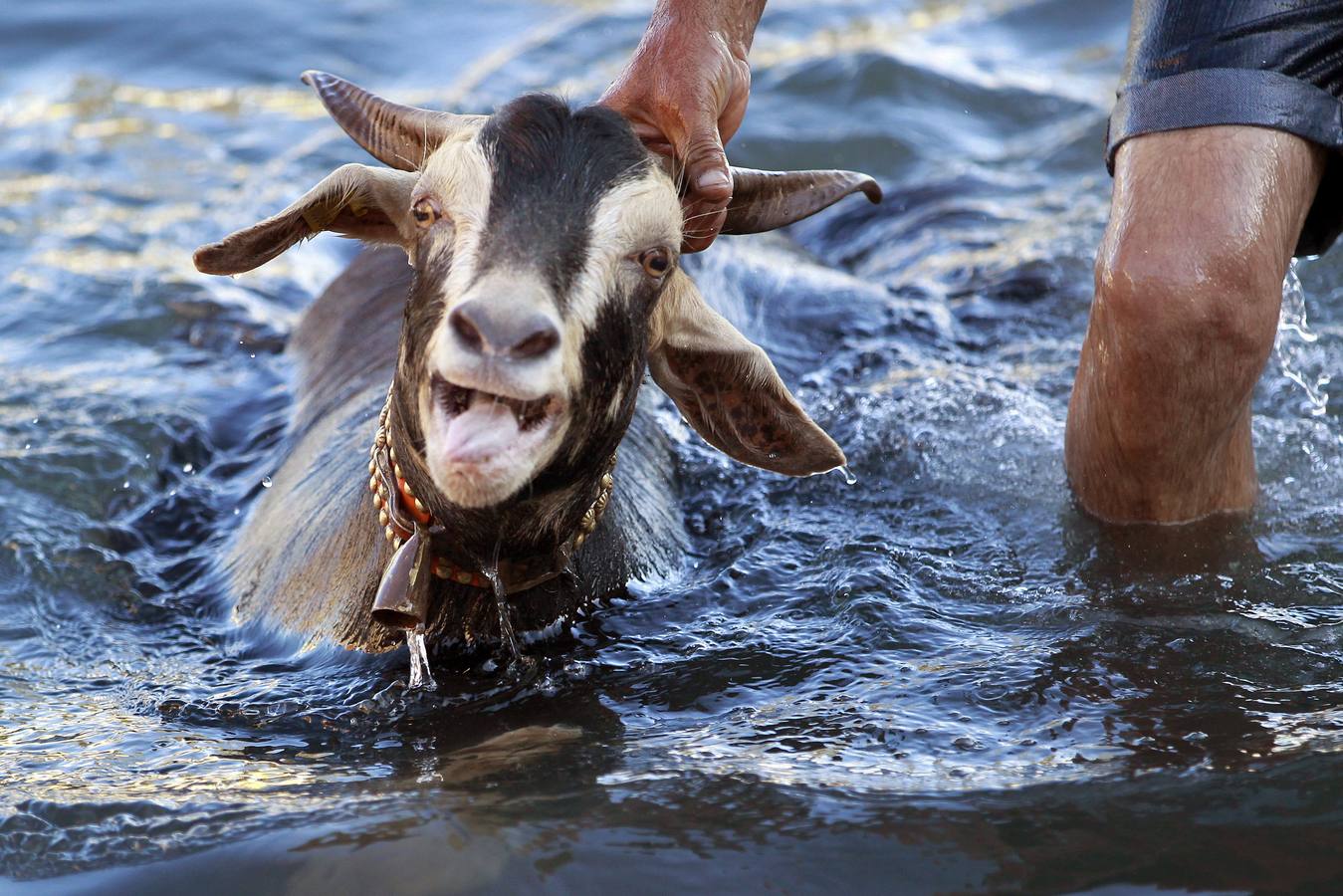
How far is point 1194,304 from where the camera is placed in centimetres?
345

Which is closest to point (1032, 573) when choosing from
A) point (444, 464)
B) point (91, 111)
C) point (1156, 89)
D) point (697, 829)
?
point (1156, 89)

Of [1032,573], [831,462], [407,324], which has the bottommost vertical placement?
[1032,573]

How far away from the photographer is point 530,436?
2.82m

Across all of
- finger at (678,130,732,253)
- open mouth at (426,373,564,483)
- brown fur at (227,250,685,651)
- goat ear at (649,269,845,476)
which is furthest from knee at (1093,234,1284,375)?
open mouth at (426,373,564,483)

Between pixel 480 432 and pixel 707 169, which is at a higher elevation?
pixel 707 169

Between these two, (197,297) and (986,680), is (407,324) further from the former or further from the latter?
(197,297)

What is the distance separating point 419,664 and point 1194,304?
1.87 metres

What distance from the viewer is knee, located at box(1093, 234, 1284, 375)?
345cm

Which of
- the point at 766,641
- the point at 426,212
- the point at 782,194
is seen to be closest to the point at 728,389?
the point at 782,194

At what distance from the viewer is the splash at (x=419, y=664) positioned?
338 centimetres

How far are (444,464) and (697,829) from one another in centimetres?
77

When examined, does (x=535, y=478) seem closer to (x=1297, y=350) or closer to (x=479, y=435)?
(x=479, y=435)

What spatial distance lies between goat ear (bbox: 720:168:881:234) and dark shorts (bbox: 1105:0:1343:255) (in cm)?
73

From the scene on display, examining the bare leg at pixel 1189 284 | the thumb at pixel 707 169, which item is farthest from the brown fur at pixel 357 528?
the bare leg at pixel 1189 284
